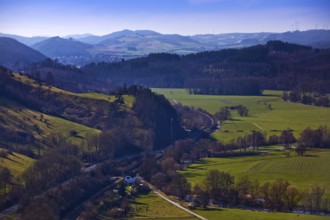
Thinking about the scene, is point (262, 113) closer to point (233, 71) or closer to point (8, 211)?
point (233, 71)

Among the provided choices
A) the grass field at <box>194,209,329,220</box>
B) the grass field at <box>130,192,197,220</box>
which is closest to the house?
the grass field at <box>130,192,197,220</box>

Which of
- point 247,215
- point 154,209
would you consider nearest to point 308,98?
point 247,215

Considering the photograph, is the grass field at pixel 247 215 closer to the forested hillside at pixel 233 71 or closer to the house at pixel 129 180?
the house at pixel 129 180

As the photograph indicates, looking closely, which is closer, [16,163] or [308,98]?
[16,163]

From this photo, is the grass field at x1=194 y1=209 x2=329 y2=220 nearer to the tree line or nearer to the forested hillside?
the tree line

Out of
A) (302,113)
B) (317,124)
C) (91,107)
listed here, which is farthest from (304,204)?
(302,113)
